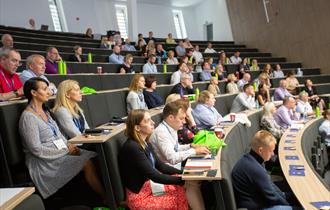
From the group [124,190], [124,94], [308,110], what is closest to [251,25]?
[308,110]

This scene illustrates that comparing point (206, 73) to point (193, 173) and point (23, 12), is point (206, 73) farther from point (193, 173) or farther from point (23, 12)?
point (23, 12)

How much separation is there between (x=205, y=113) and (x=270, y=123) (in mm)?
1017

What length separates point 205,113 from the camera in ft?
14.4

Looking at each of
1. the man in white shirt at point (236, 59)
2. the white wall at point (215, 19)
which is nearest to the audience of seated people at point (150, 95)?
the man in white shirt at point (236, 59)

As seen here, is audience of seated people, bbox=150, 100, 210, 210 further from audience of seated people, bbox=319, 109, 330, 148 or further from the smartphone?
audience of seated people, bbox=319, 109, 330, 148

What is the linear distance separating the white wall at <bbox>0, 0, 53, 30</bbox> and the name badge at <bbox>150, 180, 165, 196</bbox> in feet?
32.6

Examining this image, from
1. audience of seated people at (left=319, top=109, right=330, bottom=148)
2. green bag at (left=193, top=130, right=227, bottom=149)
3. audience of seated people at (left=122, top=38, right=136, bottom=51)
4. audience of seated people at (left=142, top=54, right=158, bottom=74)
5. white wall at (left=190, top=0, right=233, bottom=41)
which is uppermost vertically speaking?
white wall at (left=190, top=0, right=233, bottom=41)

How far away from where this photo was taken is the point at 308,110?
6.29 m

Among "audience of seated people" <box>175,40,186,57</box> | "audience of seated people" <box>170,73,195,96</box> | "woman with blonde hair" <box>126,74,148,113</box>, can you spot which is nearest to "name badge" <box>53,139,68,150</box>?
"woman with blonde hair" <box>126,74,148,113</box>

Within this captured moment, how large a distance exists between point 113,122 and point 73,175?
0.79m

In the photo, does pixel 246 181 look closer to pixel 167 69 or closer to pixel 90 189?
pixel 90 189

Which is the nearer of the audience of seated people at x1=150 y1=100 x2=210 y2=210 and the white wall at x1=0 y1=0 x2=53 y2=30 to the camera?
the audience of seated people at x1=150 y1=100 x2=210 y2=210

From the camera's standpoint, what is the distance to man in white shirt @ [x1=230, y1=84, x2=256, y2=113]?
570cm

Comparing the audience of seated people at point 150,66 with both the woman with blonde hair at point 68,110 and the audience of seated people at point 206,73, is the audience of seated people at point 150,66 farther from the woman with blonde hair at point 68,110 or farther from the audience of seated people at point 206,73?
the woman with blonde hair at point 68,110
